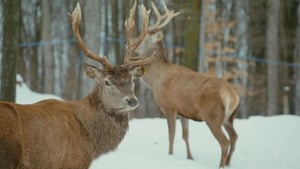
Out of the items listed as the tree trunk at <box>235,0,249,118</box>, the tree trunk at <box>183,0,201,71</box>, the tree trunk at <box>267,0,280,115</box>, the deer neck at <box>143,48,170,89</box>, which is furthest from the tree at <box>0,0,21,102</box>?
the tree trunk at <box>235,0,249,118</box>

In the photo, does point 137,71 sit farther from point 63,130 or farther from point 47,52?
point 47,52

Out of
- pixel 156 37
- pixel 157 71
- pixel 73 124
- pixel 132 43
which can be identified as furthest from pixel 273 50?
pixel 73 124

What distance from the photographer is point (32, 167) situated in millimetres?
5594

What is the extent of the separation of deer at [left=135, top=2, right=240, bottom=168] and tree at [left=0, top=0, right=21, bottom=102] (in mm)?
2370

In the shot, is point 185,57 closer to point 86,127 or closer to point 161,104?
point 161,104

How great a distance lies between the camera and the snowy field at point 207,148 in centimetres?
859

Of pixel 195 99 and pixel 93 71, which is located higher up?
pixel 93 71

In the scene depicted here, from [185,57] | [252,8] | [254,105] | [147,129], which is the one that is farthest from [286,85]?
[147,129]

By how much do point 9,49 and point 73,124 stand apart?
11.9 ft

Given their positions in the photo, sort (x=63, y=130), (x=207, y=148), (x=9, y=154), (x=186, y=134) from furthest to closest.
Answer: (x=207, y=148) → (x=186, y=134) → (x=63, y=130) → (x=9, y=154)

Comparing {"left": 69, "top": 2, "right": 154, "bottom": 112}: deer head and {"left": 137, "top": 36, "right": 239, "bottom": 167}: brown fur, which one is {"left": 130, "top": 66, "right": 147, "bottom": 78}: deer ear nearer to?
{"left": 69, "top": 2, "right": 154, "bottom": 112}: deer head

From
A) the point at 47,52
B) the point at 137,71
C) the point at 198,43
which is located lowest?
the point at 47,52

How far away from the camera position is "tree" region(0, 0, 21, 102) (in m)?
9.39

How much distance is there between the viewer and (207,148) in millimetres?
10664
